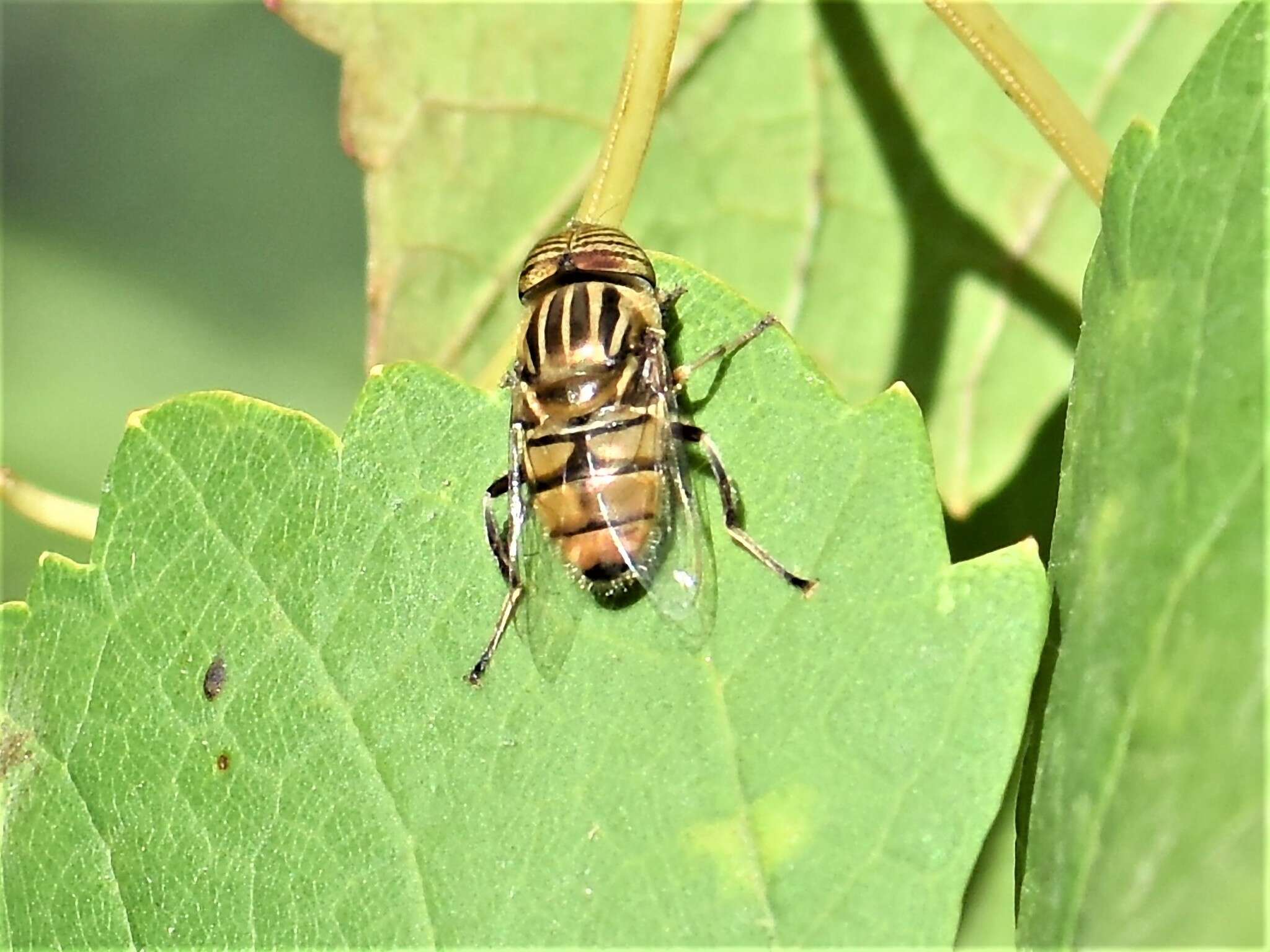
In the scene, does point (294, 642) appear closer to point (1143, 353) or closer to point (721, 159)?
point (1143, 353)

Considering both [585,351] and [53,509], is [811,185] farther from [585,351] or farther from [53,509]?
[53,509]

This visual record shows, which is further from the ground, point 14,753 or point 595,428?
point 595,428

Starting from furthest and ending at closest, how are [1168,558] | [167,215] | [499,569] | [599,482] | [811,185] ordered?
1. [167,215]
2. [811,185]
3. [599,482]
4. [499,569]
5. [1168,558]

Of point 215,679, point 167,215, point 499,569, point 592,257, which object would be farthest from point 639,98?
point 167,215

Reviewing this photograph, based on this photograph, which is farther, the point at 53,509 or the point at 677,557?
the point at 53,509

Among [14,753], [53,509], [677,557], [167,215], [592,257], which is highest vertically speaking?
[167,215]

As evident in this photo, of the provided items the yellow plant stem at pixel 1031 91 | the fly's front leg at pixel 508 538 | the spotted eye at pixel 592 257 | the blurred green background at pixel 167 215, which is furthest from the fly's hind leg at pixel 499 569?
the blurred green background at pixel 167 215

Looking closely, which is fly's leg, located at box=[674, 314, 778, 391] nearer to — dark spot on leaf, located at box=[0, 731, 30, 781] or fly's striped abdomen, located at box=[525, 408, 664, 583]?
fly's striped abdomen, located at box=[525, 408, 664, 583]
